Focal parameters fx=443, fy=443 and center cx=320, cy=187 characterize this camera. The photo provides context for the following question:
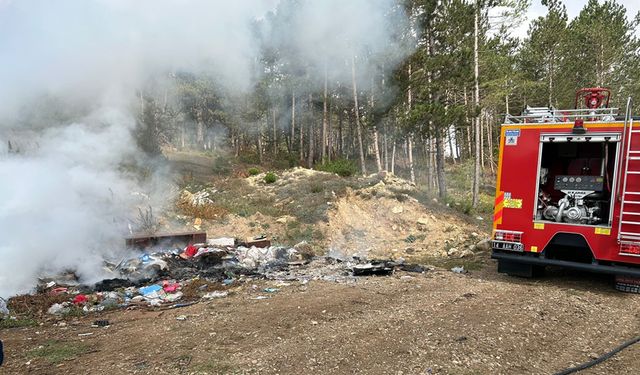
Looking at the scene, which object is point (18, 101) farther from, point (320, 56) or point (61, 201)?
point (320, 56)

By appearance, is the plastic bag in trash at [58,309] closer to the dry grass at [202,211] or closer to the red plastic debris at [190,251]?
the red plastic debris at [190,251]

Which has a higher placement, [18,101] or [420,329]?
[18,101]

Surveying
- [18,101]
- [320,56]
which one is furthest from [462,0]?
[18,101]

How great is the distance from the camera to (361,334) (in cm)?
520

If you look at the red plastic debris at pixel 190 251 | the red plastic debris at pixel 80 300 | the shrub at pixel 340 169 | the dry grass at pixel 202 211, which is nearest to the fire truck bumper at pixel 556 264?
the red plastic debris at pixel 190 251

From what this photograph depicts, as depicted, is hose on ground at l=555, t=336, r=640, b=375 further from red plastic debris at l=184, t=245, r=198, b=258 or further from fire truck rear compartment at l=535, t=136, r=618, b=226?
red plastic debris at l=184, t=245, r=198, b=258

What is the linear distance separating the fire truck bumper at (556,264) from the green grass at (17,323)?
7555 millimetres

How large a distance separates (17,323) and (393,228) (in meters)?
10.3

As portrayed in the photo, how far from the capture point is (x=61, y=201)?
8375 millimetres

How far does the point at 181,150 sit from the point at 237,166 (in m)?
4.74

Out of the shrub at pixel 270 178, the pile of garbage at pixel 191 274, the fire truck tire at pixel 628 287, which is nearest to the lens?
the pile of garbage at pixel 191 274

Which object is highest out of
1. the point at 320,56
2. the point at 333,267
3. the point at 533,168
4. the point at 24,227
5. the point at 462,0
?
the point at 462,0

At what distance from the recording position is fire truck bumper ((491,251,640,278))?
711 centimetres

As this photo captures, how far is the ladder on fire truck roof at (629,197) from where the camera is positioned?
6980mm
